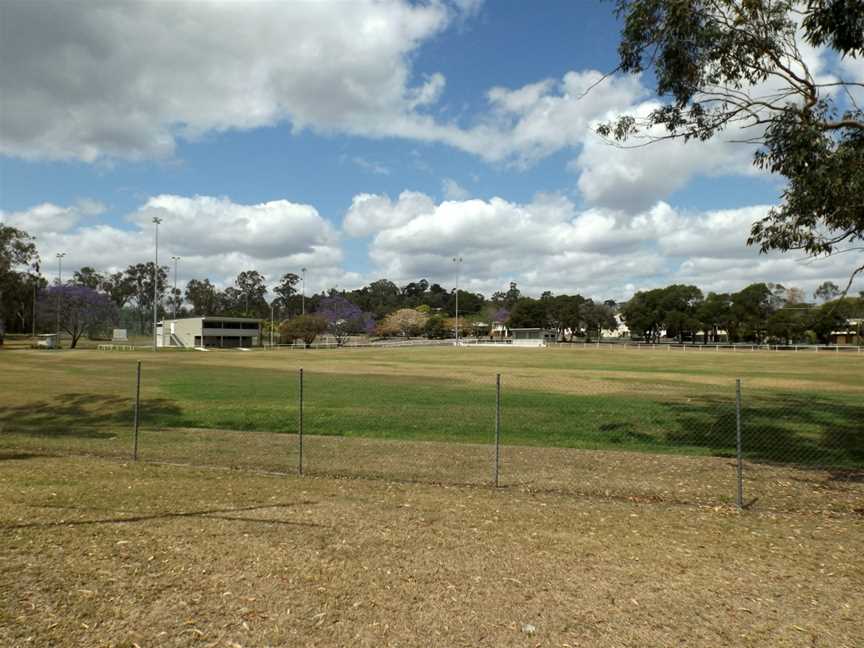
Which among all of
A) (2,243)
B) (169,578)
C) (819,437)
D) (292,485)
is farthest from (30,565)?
(2,243)

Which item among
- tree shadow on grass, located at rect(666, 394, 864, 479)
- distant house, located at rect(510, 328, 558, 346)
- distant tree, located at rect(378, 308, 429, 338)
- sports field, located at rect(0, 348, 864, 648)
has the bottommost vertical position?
tree shadow on grass, located at rect(666, 394, 864, 479)

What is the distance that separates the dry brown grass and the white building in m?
102

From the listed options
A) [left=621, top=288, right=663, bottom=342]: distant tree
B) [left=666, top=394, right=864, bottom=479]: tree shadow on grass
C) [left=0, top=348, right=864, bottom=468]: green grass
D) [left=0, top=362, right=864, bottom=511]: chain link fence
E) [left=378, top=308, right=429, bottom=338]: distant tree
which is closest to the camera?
[left=0, top=362, right=864, bottom=511]: chain link fence

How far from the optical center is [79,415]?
19.6m

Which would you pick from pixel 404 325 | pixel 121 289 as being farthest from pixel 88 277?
pixel 404 325

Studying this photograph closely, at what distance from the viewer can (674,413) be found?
20547mm

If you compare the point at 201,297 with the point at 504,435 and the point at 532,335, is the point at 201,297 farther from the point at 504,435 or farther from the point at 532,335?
the point at 504,435

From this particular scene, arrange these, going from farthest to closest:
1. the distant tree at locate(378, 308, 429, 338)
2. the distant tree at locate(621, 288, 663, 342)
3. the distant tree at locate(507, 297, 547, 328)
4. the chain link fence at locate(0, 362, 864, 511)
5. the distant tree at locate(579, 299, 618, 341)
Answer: the distant tree at locate(579, 299, 618, 341), the distant tree at locate(507, 297, 547, 328), the distant tree at locate(378, 308, 429, 338), the distant tree at locate(621, 288, 663, 342), the chain link fence at locate(0, 362, 864, 511)

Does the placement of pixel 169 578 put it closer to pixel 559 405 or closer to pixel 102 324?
pixel 559 405

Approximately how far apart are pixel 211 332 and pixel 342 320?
30665mm

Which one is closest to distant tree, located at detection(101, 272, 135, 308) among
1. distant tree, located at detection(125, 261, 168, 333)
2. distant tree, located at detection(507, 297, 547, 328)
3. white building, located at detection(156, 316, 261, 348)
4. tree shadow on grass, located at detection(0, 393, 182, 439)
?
distant tree, located at detection(125, 261, 168, 333)

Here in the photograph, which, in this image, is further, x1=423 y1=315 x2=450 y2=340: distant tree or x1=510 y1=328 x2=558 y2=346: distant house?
x1=423 y1=315 x2=450 y2=340: distant tree

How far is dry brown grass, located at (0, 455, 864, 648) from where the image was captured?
15.2 feet

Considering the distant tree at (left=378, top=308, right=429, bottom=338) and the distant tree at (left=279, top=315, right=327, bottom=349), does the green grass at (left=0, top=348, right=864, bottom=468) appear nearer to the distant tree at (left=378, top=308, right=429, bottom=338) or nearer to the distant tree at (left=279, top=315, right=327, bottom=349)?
the distant tree at (left=279, top=315, right=327, bottom=349)
